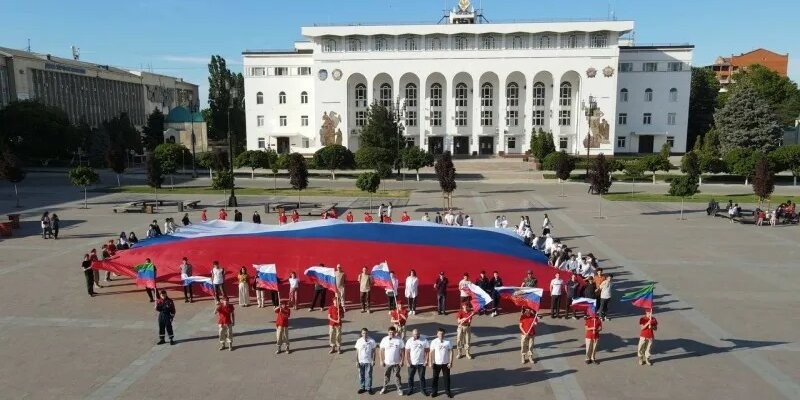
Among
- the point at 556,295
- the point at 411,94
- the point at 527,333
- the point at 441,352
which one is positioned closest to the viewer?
the point at 441,352

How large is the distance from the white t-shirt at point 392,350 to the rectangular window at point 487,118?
199 ft

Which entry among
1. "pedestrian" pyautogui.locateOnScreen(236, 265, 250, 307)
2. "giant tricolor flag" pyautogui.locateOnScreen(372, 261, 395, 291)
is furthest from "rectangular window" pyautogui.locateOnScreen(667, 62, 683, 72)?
"pedestrian" pyautogui.locateOnScreen(236, 265, 250, 307)

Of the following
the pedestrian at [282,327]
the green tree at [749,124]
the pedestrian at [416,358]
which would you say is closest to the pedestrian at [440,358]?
the pedestrian at [416,358]

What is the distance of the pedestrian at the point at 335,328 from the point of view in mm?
11867

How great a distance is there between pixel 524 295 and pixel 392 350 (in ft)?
14.7

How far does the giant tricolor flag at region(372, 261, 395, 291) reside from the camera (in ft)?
47.9

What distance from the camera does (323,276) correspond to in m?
14.9

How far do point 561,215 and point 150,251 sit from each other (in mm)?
21808

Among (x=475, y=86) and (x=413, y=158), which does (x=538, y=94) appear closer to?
(x=475, y=86)

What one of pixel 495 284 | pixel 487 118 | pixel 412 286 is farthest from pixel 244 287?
pixel 487 118

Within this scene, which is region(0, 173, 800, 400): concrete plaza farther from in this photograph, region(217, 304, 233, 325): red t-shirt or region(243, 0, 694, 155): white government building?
region(243, 0, 694, 155): white government building

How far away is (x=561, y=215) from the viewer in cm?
3106

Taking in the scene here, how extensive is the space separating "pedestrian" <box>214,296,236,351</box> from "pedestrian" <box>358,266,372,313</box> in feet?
11.8

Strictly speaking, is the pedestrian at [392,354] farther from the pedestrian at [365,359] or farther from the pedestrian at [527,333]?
the pedestrian at [527,333]
